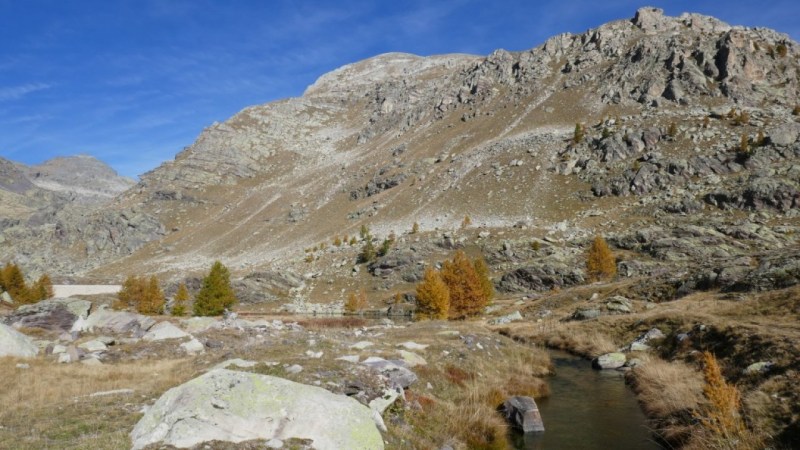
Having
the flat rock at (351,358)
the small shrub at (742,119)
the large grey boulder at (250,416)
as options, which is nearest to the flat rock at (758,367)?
the flat rock at (351,358)

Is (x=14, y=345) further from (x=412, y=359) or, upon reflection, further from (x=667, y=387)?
(x=667, y=387)

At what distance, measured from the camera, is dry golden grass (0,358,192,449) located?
36.3 ft

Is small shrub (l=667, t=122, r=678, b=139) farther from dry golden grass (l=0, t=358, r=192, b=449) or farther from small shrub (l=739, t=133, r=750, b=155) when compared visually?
dry golden grass (l=0, t=358, r=192, b=449)

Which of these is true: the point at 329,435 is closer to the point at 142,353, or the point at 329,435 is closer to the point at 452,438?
the point at 452,438

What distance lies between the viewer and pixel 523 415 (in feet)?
66.0

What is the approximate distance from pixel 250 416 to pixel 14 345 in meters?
20.1

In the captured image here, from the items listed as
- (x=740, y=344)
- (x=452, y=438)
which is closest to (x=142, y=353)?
(x=452, y=438)

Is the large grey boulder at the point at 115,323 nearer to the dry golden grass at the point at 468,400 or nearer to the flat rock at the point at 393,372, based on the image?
the flat rock at the point at 393,372

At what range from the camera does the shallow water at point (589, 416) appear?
18.5 m

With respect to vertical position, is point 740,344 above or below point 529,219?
below

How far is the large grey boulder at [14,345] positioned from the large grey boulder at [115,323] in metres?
8.07

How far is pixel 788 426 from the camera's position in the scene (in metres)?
14.6

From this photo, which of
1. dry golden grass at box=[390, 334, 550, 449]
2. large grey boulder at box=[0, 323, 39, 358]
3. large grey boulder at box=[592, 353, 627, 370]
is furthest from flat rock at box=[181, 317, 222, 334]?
large grey boulder at box=[592, 353, 627, 370]

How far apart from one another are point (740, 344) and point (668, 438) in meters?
10.2
